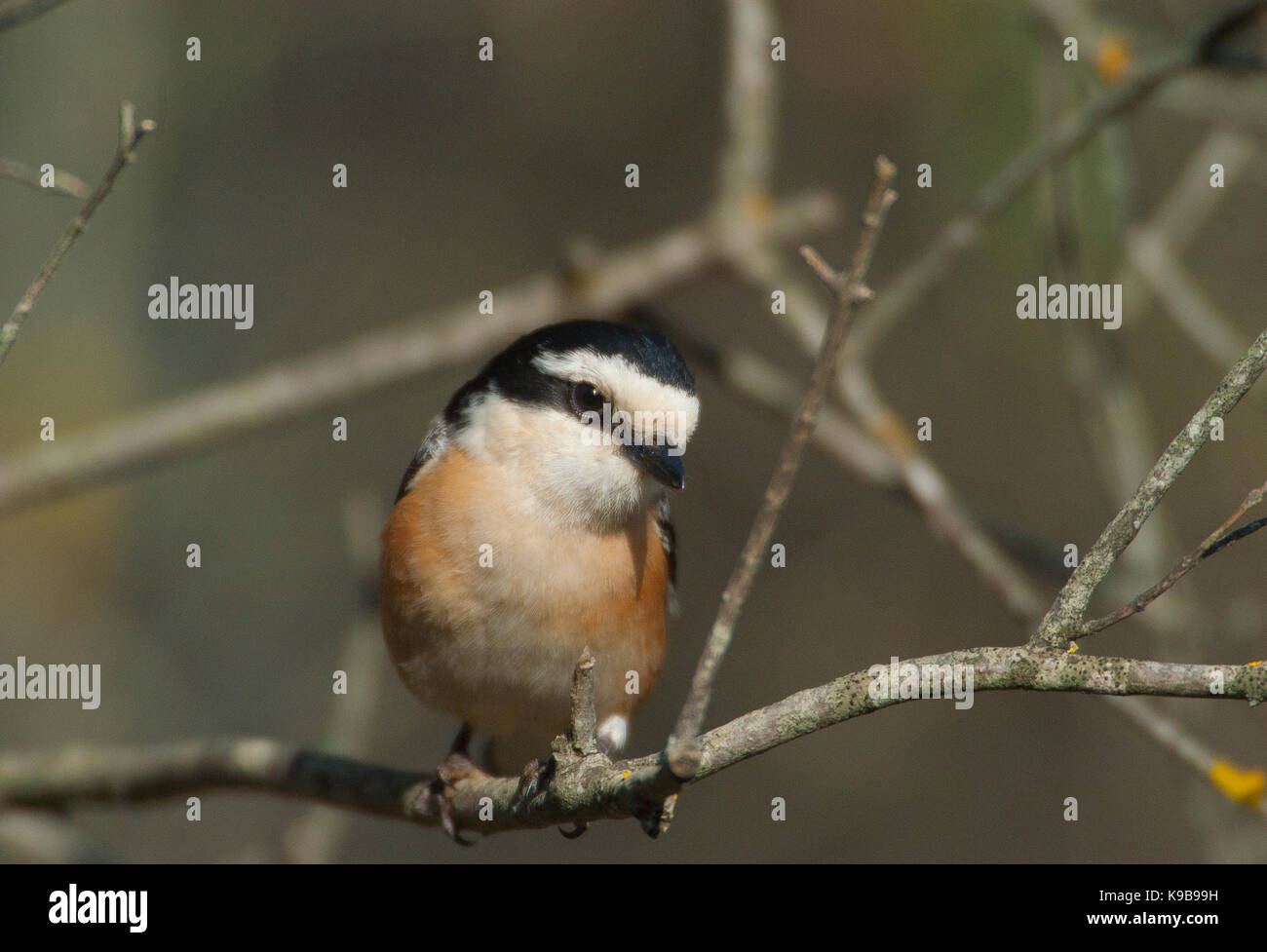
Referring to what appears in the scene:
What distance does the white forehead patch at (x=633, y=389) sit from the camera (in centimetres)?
403

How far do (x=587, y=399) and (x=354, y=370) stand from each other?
1.68 m

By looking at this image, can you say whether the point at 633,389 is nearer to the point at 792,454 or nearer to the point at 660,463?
the point at 660,463

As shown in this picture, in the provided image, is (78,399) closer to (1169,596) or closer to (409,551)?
(409,551)

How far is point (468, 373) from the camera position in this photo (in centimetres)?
707

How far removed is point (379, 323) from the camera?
9055 mm

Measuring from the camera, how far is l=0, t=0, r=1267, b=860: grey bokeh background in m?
7.46

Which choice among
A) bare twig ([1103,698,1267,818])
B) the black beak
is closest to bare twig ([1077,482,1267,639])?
bare twig ([1103,698,1267,818])

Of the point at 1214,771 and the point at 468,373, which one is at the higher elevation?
the point at 468,373

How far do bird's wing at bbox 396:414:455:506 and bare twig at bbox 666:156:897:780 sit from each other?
2.87 m

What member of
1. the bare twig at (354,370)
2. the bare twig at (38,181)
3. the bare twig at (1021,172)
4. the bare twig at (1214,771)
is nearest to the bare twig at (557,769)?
the bare twig at (354,370)

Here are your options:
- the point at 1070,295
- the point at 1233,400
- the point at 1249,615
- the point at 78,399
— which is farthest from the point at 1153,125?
the point at 78,399

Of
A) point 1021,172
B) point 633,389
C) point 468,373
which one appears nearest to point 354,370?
point 468,373

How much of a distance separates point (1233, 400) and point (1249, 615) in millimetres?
3393

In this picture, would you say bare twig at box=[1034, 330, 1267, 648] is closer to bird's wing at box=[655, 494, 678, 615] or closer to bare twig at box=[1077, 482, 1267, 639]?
bare twig at box=[1077, 482, 1267, 639]
